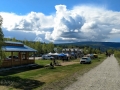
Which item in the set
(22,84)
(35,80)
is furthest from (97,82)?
(22,84)

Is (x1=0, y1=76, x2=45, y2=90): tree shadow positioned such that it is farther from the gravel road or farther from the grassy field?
the gravel road

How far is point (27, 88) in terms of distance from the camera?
15148mm

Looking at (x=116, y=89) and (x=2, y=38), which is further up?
(x=2, y=38)

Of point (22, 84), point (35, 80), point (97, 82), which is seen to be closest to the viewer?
point (22, 84)

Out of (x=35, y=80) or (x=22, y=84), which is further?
(x=35, y=80)

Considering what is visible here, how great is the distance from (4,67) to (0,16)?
12.6 metres

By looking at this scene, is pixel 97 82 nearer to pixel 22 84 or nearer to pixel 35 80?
pixel 35 80

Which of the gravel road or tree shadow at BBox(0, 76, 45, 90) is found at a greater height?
tree shadow at BBox(0, 76, 45, 90)

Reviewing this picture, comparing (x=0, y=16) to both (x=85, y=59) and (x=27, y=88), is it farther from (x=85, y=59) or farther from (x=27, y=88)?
(x=85, y=59)

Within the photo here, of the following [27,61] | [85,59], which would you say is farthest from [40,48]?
[27,61]

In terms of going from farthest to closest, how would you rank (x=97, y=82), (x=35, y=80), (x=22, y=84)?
(x=35, y=80), (x=97, y=82), (x=22, y=84)

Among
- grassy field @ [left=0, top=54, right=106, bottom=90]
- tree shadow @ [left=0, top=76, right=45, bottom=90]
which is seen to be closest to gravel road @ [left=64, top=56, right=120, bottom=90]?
grassy field @ [left=0, top=54, right=106, bottom=90]

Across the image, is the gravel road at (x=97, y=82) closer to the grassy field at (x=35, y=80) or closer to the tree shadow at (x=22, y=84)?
the grassy field at (x=35, y=80)

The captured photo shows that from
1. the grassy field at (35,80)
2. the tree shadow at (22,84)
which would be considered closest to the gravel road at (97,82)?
Result: the grassy field at (35,80)
